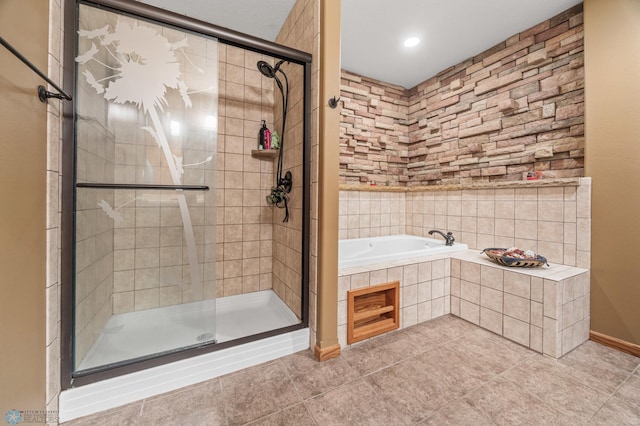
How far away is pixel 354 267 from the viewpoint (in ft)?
5.85

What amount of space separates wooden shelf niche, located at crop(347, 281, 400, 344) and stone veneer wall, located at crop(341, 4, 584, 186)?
5.07ft

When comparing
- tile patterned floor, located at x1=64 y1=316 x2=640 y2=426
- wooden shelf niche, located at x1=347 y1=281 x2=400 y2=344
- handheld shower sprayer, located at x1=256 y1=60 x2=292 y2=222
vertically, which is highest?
handheld shower sprayer, located at x1=256 y1=60 x2=292 y2=222

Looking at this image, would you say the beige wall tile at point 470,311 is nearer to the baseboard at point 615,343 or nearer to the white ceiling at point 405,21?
the baseboard at point 615,343

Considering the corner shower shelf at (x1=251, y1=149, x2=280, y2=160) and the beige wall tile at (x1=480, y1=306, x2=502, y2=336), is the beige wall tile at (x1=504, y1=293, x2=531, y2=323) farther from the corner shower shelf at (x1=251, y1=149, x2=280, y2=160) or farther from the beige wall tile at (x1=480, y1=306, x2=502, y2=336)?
the corner shower shelf at (x1=251, y1=149, x2=280, y2=160)

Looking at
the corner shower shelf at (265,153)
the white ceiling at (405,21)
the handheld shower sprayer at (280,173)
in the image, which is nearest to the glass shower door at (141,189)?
the handheld shower sprayer at (280,173)

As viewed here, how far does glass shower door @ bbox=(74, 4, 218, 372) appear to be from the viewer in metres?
1.22

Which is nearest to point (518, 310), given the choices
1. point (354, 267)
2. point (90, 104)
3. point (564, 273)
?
point (564, 273)

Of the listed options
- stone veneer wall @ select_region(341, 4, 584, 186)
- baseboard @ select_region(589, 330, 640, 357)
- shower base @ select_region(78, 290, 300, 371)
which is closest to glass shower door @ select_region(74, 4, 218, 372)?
shower base @ select_region(78, 290, 300, 371)

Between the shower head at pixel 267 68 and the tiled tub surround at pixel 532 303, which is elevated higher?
the shower head at pixel 267 68

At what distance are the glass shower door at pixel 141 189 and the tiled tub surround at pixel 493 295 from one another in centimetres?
103

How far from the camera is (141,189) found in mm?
1371

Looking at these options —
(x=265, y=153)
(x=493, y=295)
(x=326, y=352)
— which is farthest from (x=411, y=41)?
(x=326, y=352)

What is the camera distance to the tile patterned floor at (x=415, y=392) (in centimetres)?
113

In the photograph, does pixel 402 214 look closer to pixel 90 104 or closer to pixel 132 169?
pixel 132 169
